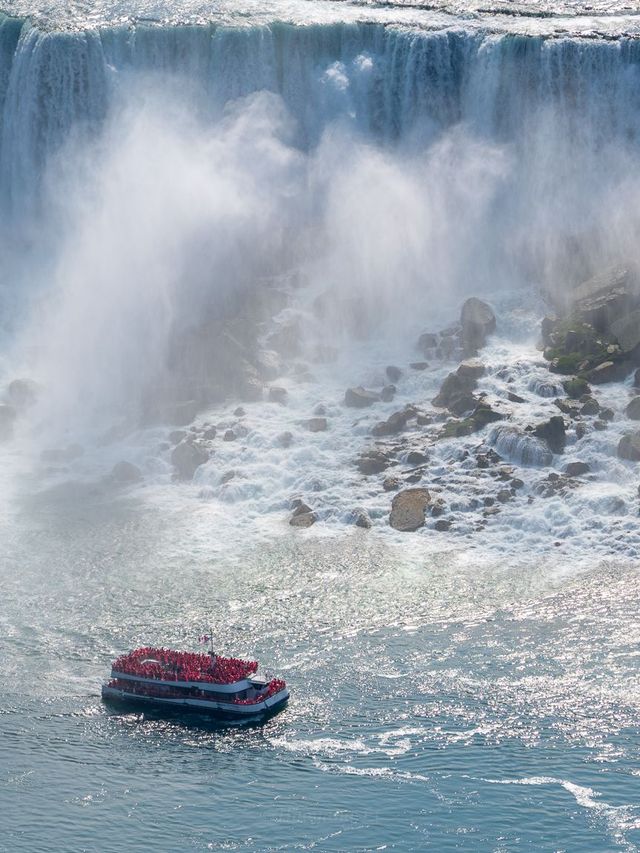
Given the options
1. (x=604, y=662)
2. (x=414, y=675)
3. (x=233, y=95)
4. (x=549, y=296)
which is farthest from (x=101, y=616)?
(x=233, y=95)

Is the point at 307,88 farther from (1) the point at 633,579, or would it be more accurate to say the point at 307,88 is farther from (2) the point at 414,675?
(2) the point at 414,675

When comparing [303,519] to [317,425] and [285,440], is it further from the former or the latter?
[317,425]

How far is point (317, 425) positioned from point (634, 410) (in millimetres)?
18845

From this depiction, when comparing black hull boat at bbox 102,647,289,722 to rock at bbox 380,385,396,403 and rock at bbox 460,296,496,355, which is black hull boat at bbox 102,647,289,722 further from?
rock at bbox 460,296,496,355

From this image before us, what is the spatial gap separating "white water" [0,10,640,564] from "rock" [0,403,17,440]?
2.54ft

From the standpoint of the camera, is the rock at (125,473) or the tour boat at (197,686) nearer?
the tour boat at (197,686)

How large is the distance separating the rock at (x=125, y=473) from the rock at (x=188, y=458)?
233 cm

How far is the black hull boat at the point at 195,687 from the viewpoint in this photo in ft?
233

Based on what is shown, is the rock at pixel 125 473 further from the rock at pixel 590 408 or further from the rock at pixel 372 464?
the rock at pixel 590 408

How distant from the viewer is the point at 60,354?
113 meters

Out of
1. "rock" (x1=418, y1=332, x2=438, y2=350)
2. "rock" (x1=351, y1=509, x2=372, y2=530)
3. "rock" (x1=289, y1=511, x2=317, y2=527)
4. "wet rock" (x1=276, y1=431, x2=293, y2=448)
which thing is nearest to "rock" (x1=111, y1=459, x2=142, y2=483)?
"wet rock" (x1=276, y1=431, x2=293, y2=448)

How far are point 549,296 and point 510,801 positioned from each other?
51843 millimetres

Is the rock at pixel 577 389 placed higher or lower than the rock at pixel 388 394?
higher

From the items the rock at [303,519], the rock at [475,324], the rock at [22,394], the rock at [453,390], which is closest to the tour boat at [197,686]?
the rock at [303,519]
